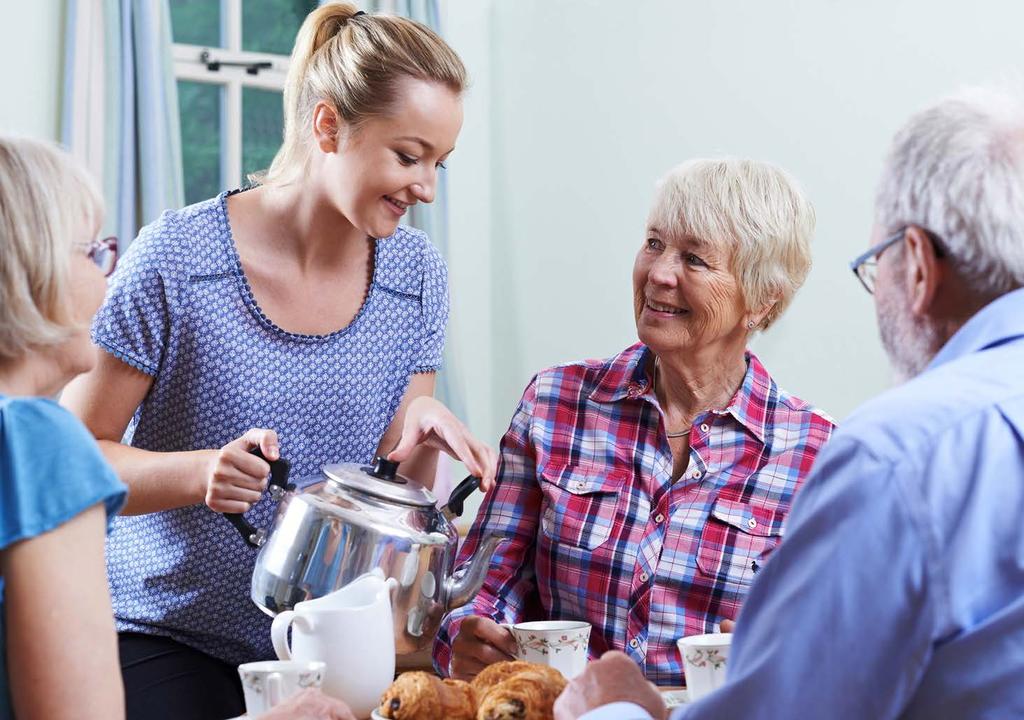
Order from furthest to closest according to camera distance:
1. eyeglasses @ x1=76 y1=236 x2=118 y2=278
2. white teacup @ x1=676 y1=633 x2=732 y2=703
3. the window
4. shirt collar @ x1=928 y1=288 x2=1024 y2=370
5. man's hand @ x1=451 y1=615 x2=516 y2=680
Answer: the window, man's hand @ x1=451 y1=615 x2=516 y2=680, white teacup @ x1=676 y1=633 x2=732 y2=703, eyeglasses @ x1=76 y1=236 x2=118 y2=278, shirt collar @ x1=928 y1=288 x2=1024 y2=370

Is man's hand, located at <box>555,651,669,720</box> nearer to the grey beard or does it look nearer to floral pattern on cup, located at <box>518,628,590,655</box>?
floral pattern on cup, located at <box>518,628,590,655</box>

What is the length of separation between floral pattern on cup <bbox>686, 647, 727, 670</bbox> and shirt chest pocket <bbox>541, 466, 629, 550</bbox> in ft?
1.37

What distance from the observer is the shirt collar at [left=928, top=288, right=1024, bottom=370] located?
911mm

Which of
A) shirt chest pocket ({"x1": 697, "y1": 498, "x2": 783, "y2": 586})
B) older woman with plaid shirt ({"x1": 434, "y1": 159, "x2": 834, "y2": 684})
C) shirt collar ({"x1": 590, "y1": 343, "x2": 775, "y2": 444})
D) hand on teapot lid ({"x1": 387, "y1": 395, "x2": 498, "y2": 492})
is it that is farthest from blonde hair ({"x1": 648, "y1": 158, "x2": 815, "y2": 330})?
hand on teapot lid ({"x1": 387, "y1": 395, "x2": 498, "y2": 492})

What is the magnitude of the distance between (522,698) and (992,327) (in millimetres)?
564

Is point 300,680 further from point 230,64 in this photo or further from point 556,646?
point 230,64

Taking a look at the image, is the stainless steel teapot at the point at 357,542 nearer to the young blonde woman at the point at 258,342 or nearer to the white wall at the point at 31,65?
the young blonde woman at the point at 258,342

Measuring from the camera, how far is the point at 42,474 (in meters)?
0.96

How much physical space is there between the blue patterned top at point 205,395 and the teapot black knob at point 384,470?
38 centimetres

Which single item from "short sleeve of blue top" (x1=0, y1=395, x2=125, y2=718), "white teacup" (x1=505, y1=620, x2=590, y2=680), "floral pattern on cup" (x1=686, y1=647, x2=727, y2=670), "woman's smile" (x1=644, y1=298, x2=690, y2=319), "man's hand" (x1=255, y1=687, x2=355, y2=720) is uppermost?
"short sleeve of blue top" (x1=0, y1=395, x2=125, y2=718)

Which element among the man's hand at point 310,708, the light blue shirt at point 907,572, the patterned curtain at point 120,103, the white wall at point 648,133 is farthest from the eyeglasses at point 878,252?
the patterned curtain at point 120,103

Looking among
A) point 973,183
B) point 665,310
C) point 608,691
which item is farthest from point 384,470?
point 973,183

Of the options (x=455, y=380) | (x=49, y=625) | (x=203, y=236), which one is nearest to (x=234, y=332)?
(x=203, y=236)

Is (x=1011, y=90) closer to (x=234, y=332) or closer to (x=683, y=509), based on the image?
(x=683, y=509)
